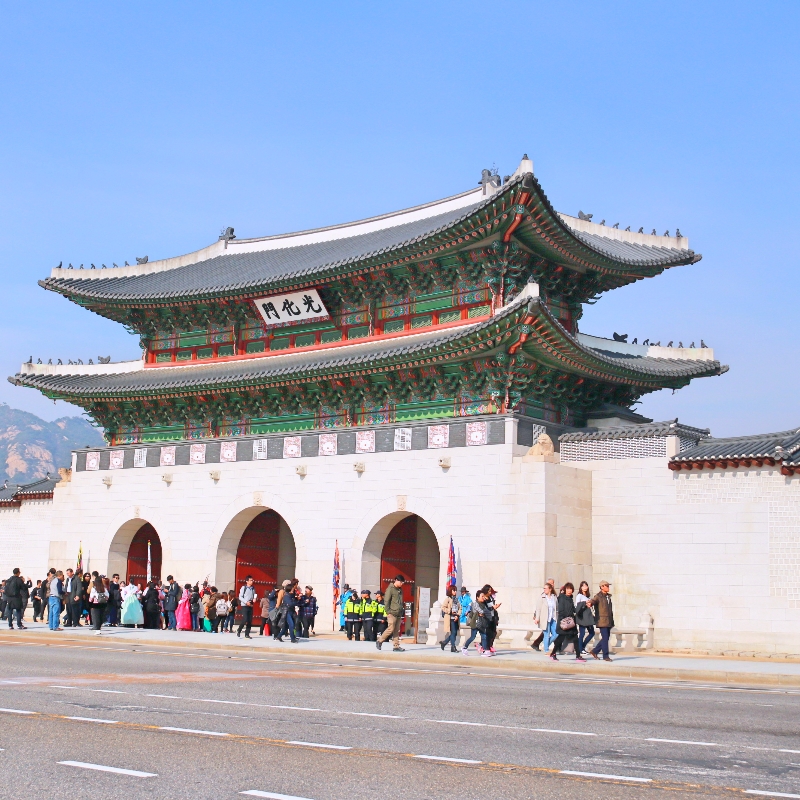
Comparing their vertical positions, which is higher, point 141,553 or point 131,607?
point 141,553

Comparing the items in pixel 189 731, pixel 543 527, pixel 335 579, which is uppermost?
pixel 543 527

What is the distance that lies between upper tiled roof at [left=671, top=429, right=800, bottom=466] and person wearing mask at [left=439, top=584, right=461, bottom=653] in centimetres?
654

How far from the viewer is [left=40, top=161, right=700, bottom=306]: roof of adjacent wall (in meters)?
27.2

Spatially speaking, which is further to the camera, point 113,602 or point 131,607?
point 113,602

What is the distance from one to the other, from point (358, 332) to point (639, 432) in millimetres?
9365

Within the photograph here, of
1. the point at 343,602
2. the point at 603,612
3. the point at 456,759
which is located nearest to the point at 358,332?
the point at 343,602

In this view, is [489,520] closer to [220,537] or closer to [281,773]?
[220,537]

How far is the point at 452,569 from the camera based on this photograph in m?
27.2

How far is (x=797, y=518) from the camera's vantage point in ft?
80.2

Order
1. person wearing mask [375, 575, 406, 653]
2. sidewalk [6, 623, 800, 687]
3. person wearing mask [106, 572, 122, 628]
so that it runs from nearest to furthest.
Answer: sidewalk [6, 623, 800, 687] → person wearing mask [375, 575, 406, 653] → person wearing mask [106, 572, 122, 628]

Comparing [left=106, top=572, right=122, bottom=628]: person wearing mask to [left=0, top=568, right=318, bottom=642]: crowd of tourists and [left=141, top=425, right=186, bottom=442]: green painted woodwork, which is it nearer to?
[left=0, top=568, right=318, bottom=642]: crowd of tourists

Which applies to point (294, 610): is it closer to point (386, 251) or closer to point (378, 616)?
point (378, 616)

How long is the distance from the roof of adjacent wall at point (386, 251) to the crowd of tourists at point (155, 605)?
9.23m

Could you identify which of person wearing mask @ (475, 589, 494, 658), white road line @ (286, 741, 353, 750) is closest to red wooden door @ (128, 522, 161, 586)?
person wearing mask @ (475, 589, 494, 658)
